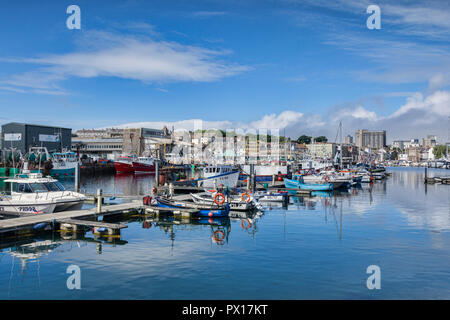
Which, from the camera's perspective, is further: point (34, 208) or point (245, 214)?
point (245, 214)

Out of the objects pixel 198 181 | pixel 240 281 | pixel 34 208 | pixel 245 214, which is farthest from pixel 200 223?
pixel 198 181

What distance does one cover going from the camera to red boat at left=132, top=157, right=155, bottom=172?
347 feet

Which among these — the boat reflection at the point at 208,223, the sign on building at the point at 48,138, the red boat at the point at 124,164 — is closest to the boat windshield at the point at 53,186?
the boat reflection at the point at 208,223

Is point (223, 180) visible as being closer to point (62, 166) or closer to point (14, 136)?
point (62, 166)

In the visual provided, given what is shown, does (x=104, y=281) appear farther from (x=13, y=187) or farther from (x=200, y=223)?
(x=13, y=187)

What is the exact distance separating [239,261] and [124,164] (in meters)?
Answer: 90.7

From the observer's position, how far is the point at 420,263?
19.4 m

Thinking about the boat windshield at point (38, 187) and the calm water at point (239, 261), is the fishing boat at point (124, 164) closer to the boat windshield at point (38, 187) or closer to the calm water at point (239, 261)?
the boat windshield at point (38, 187)

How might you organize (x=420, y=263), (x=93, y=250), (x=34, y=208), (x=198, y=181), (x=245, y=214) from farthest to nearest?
(x=198, y=181) → (x=245, y=214) → (x=34, y=208) → (x=93, y=250) → (x=420, y=263)

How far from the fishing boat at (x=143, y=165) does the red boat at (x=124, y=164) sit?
1035 millimetres

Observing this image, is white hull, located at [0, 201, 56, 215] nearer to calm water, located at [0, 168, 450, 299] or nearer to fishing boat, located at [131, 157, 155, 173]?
calm water, located at [0, 168, 450, 299]

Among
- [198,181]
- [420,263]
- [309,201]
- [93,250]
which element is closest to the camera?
[420,263]

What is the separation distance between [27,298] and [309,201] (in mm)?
37636

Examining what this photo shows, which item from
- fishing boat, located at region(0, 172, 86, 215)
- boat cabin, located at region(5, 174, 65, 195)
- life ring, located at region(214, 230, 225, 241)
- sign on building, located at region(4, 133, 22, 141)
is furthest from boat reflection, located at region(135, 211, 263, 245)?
sign on building, located at region(4, 133, 22, 141)
